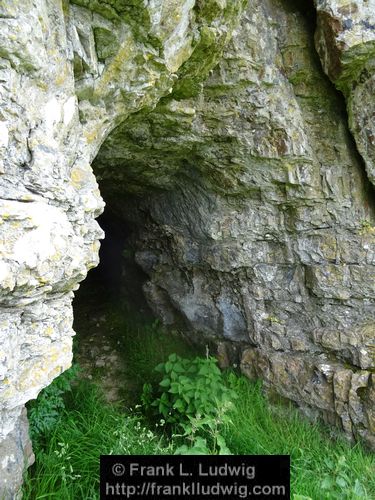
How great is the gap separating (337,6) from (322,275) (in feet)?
6.58

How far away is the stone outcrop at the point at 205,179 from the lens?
1.45 meters

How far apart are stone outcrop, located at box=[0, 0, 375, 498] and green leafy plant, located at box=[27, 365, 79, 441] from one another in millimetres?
468

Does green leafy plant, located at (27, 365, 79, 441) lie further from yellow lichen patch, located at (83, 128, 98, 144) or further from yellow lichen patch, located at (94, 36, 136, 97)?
yellow lichen patch, located at (94, 36, 136, 97)

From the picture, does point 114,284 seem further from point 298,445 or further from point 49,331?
point 49,331

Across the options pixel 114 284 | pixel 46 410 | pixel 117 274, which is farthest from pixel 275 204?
pixel 114 284

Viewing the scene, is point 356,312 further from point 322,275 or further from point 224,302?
point 224,302

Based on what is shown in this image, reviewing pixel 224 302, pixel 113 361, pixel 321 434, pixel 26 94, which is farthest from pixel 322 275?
pixel 26 94

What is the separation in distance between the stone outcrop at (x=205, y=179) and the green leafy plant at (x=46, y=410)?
47cm

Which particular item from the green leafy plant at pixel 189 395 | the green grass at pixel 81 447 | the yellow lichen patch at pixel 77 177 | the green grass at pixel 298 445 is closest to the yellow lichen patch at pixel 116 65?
the yellow lichen patch at pixel 77 177

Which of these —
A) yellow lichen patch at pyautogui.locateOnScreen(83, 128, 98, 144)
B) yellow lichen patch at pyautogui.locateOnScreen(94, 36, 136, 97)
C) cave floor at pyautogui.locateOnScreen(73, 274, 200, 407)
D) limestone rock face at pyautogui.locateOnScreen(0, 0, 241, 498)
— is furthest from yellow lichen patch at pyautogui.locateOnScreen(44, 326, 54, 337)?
cave floor at pyautogui.locateOnScreen(73, 274, 200, 407)

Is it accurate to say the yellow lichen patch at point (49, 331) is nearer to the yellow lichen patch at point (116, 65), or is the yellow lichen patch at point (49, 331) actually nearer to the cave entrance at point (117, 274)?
the yellow lichen patch at point (116, 65)

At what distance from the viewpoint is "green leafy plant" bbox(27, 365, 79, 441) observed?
2829mm

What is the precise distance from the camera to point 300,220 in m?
3.48

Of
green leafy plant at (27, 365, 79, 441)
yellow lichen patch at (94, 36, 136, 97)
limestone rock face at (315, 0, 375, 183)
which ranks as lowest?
green leafy plant at (27, 365, 79, 441)
